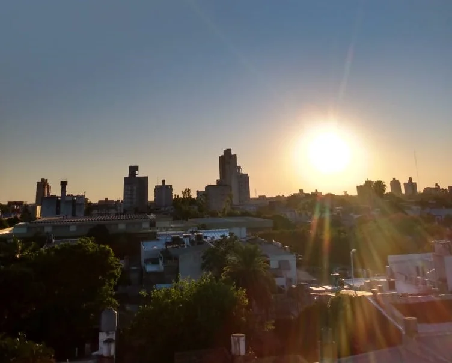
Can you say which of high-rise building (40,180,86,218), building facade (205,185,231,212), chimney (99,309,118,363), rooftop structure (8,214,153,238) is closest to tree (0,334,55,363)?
chimney (99,309,118,363)

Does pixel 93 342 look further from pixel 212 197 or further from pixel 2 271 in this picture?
pixel 212 197

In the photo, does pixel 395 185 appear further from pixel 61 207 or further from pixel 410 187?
pixel 61 207

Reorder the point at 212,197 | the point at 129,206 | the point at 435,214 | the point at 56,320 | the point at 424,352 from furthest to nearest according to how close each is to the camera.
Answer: the point at 212,197
the point at 129,206
the point at 435,214
the point at 56,320
the point at 424,352

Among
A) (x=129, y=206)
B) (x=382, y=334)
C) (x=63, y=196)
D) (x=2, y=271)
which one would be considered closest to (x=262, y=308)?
(x=382, y=334)

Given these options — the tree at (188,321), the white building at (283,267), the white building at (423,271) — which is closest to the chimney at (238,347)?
the tree at (188,321)

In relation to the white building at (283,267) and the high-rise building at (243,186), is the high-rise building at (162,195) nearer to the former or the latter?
the high-rise building at (243,186)
